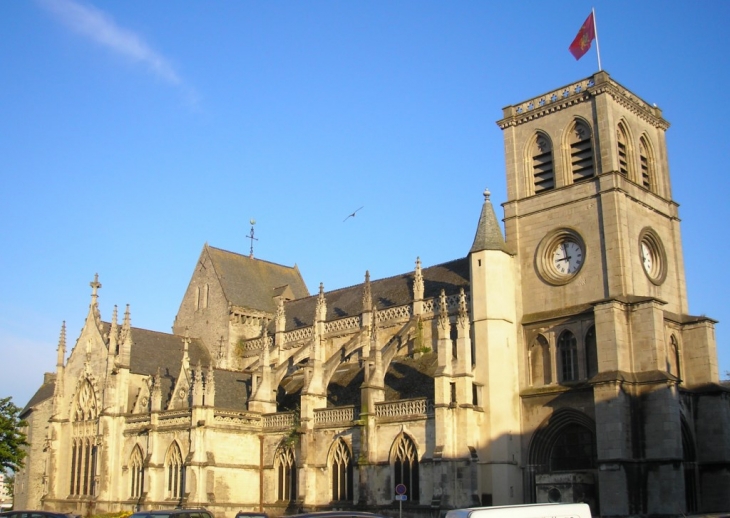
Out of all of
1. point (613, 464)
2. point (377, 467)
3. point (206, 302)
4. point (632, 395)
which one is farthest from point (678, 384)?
point (206, 302)

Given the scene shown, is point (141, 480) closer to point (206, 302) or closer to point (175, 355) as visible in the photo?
point (175, 355)

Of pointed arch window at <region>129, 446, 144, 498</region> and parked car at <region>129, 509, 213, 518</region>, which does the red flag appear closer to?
parked car at <region>129, 509, 213, 518</region>

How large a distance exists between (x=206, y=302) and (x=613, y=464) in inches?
1164

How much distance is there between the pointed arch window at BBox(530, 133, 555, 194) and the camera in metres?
36.9

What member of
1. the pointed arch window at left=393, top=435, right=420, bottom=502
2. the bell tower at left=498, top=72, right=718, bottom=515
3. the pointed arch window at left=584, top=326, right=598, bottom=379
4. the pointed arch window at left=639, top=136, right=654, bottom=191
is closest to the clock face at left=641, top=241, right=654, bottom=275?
the bell tower at left=498, top=72, right=718, bottom=515

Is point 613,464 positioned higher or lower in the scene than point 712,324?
lower

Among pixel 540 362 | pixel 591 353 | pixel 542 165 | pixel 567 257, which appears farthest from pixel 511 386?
pixel 542 165

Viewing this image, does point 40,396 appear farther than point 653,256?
Yes

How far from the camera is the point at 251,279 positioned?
54.2 metres

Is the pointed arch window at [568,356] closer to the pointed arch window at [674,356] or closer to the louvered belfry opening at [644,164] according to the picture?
the pointed arch window at [674,356]

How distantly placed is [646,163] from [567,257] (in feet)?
21.1

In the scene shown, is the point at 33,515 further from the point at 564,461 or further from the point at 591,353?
the point at 591,353

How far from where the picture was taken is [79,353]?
4938 cm

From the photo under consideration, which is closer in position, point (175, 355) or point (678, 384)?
point (678, 384)
